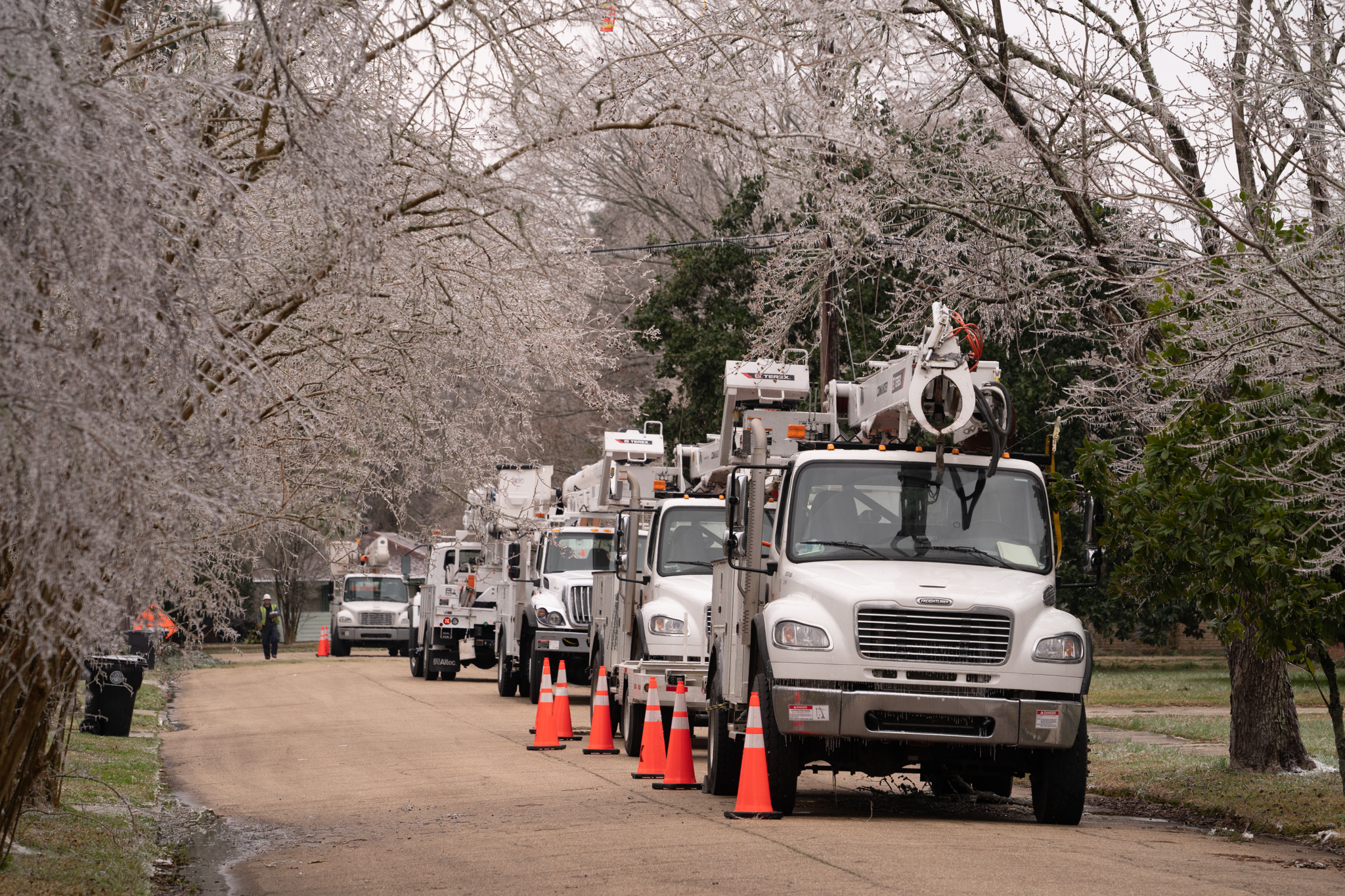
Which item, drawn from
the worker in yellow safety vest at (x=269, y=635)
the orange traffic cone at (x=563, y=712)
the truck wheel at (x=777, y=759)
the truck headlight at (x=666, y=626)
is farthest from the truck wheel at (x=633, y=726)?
the worker in yellow safety vest at (x=269, y=635)

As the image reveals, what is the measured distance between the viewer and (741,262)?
33438 millimetres

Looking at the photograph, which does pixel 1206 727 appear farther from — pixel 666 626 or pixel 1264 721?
pixel 666 626

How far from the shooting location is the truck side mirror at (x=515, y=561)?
25719mm

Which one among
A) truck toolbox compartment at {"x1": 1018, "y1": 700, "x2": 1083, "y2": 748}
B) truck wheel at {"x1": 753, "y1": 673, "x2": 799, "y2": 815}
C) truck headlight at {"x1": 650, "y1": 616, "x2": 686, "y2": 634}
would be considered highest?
truck headlight at {"x1": 650, "y1": 616, "x2": 686, "y2": 634}

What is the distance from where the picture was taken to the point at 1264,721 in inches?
564

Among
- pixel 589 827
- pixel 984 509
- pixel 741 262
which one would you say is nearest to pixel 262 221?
pixel 589 827

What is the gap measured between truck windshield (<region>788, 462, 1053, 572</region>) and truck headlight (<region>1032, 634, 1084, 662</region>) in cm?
72

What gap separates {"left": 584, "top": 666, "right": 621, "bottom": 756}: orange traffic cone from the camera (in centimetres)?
1642

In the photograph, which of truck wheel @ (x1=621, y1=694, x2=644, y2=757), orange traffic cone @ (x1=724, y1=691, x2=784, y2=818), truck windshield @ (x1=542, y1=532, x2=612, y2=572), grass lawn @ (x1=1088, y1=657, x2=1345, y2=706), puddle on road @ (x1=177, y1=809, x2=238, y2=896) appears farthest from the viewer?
grass lawn @ (x1=1088, y1=657, x2=1345, y2=706)

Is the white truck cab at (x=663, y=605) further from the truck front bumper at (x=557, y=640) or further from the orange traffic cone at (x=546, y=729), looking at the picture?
the truck front bumper at (x=557, y=640)

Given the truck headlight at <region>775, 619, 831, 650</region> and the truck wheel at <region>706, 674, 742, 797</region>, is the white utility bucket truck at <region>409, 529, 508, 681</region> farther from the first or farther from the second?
the truck headlight at <region>775, 619, 831, 650</region>

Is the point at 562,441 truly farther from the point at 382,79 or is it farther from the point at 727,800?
the point at 382,79

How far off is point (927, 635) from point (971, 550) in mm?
1084

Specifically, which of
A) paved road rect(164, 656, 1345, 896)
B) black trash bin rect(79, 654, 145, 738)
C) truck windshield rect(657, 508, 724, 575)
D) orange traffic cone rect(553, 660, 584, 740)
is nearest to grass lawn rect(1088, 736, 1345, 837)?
paved road rect(164, 656, 1345, 896)
